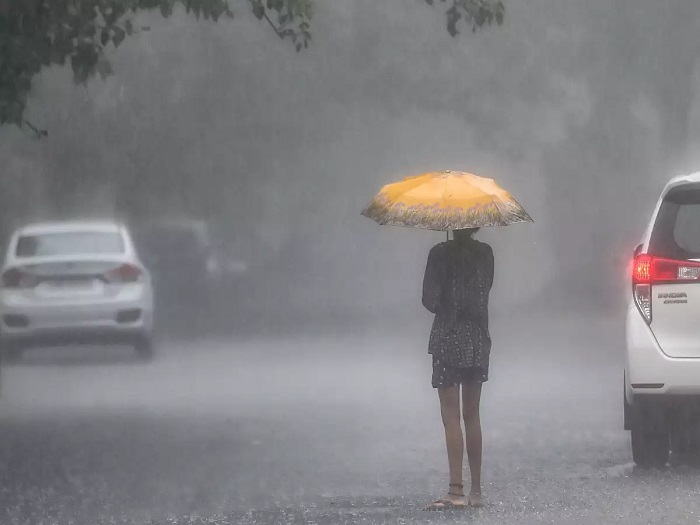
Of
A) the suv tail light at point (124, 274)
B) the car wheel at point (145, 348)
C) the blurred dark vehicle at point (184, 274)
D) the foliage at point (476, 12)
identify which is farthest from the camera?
the blurred dark vehicle at point (184, 274)

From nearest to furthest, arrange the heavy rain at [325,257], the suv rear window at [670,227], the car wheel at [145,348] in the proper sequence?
the suv rear window at [670,227] → the heavy rain at [325,257] → the car wheel at [145,348]

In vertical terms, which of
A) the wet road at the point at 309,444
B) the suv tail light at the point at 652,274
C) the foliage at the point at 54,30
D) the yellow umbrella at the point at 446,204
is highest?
the foliage at the point at 54,30

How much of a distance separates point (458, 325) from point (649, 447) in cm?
192

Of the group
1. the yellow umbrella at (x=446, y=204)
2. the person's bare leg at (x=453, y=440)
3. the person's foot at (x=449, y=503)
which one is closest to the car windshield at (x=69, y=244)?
the yellow umbrella at (x=446, y=204)

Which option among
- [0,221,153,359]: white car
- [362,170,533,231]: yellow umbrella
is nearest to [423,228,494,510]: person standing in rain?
[362,170,533,231]: yellow umbrella

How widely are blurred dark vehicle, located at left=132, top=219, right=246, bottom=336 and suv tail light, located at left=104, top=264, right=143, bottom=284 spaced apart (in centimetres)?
880

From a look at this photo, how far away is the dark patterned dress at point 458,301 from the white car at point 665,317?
1324 millimetres

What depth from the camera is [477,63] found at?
43.8 m

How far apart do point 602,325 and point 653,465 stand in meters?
15.0

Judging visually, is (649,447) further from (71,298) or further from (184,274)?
(184,274)

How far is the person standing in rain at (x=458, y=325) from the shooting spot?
9766 millimetres

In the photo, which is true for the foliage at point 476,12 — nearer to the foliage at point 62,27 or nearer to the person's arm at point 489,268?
the foliage at point 62,27

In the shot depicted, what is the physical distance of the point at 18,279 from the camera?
2083 cm

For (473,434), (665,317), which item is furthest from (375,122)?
(473,434)
